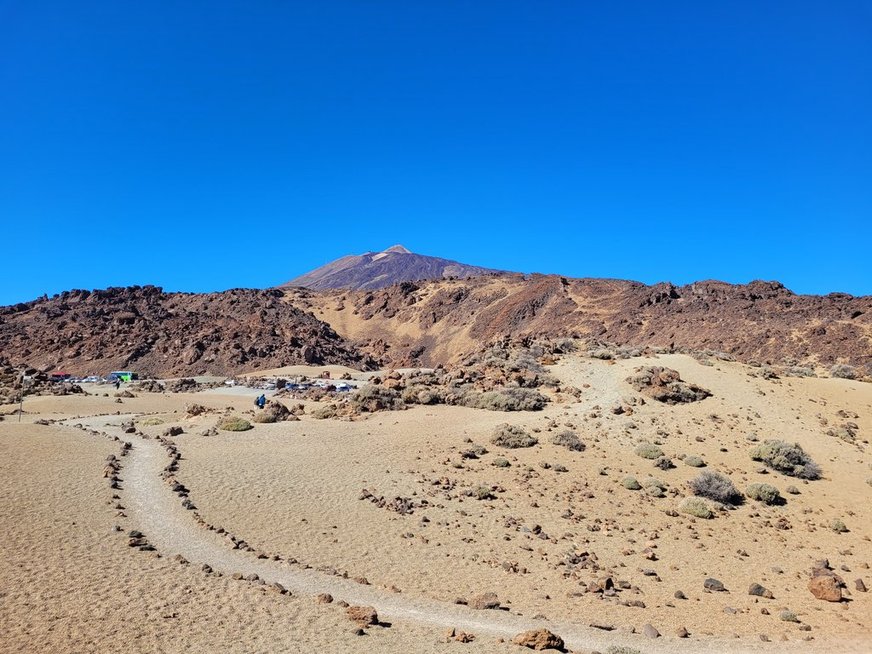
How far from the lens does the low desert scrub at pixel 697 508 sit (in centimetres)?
1516

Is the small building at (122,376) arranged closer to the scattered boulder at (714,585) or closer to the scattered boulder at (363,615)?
the scattered boulder at (363,615)

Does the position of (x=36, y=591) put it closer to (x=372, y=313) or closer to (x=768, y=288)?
(x=768, y=288)

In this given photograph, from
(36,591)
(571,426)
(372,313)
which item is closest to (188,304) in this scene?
(372,313)

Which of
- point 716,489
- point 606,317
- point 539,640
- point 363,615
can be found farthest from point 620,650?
point 606,317

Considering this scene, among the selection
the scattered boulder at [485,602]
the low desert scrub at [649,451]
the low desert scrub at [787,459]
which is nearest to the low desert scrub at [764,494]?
the low desert scrub at [787,459]

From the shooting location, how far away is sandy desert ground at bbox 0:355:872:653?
9.02 m

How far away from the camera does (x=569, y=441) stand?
19828 millimetres

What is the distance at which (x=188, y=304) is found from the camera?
314 feet

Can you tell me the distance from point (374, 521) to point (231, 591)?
4836mm

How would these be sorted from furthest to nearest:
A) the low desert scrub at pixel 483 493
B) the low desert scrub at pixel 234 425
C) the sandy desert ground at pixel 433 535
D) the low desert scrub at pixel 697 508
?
the low desert scrub at pixel 234 425 < the low desert scrub at pixel 483 493 < the low desert scrub at pixel 697 508 < the sandy desert ground at pixel 433 535

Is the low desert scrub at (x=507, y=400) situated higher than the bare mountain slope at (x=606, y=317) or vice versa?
the bare mountain slope at (x=606, y=317)

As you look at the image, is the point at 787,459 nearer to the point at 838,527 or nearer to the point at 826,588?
the point at 838,527

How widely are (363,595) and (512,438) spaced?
1044cm

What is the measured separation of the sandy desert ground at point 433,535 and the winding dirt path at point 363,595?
52 mm
